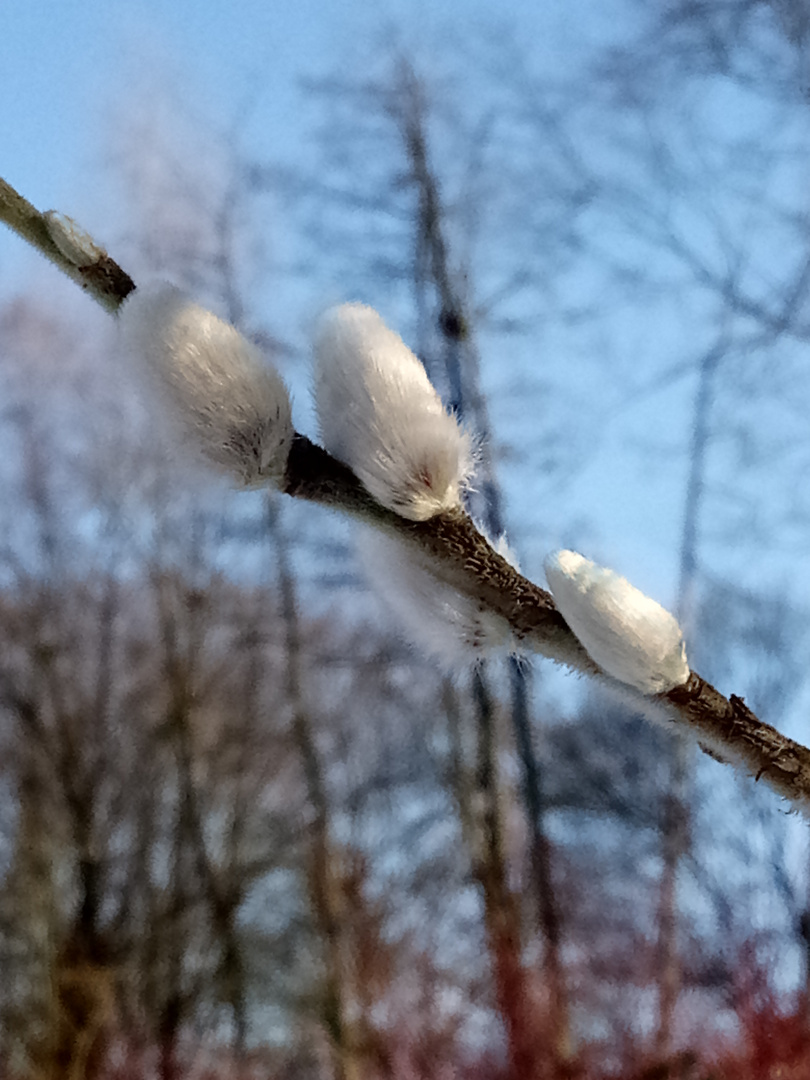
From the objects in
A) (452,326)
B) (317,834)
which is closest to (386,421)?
(452,326)

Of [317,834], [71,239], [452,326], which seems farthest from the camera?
[317,834]

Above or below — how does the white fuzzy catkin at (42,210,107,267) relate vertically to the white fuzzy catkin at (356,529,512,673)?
below

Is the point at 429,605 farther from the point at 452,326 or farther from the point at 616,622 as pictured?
the point at 452,326

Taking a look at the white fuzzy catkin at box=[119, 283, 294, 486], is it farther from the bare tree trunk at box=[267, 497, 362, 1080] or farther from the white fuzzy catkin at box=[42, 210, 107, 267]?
the bare tree trunk at box=[267, 497, 362, 1080]

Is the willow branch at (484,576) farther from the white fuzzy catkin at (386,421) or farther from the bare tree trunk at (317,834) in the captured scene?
the bare tree trunk at (317,834)

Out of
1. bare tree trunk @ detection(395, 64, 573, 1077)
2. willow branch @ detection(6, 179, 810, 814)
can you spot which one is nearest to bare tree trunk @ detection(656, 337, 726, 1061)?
bare tree trunk @ detection(395, 64, 573, 1077)

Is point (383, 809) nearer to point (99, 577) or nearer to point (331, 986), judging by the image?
point (331, 986)

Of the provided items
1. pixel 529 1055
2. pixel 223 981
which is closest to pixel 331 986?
pixel 223 981
